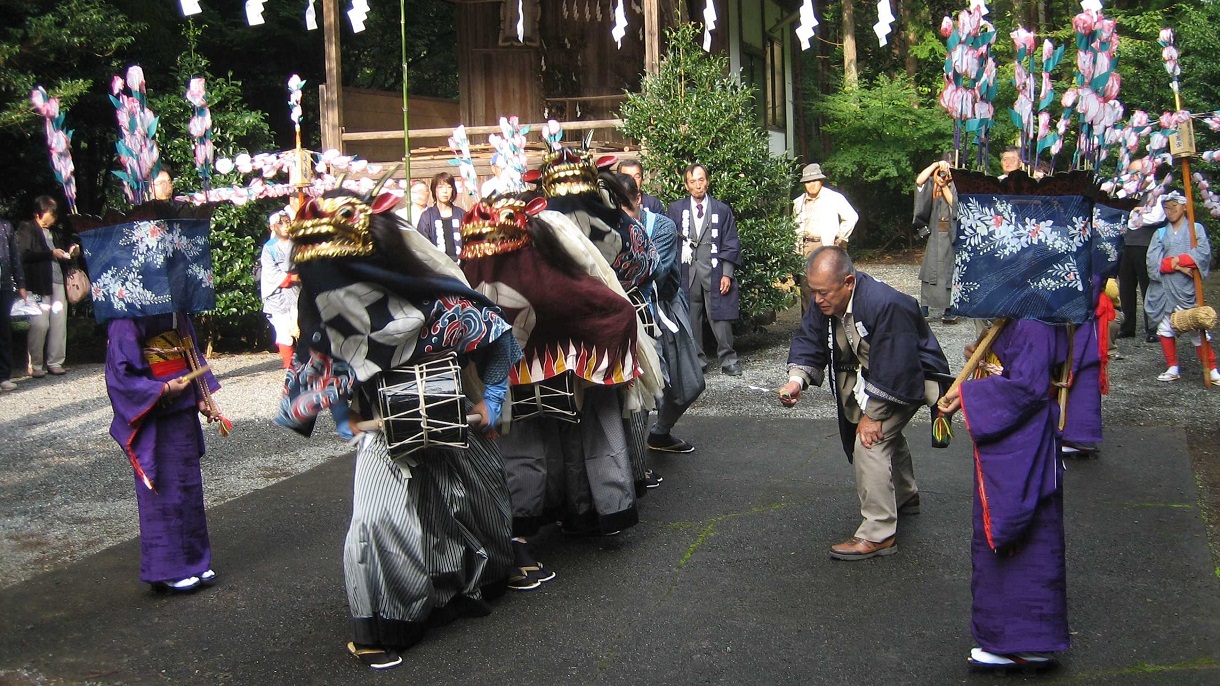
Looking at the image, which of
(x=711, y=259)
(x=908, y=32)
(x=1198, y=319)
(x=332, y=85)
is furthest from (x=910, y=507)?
(x=908, y=32)

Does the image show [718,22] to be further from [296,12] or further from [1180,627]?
[1180,627]

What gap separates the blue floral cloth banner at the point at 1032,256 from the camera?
3922 millimetres

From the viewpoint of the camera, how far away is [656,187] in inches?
435

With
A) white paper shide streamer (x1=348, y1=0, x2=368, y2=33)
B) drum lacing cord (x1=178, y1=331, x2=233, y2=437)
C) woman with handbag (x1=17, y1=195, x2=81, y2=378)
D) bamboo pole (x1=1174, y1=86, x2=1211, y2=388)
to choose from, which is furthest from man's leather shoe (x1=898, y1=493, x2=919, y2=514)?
woman with handbag (x1=17, y1=195, x2=81, y2=378)

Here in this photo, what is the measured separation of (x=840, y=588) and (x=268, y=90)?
14.5m

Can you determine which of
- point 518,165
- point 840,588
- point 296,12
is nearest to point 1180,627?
point 840,588

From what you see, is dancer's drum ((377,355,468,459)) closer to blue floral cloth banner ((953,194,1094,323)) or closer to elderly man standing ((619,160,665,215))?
blue floral cloth banner ((953,194,1094,323))

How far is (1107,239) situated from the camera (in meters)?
6.06

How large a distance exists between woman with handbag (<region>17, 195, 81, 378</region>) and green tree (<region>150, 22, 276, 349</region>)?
1.45 metres

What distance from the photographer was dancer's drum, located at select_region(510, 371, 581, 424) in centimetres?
520

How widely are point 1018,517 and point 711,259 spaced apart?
21.4 feet

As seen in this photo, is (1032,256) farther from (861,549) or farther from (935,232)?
(935,232)

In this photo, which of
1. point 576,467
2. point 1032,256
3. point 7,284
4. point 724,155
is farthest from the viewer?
point 7,284

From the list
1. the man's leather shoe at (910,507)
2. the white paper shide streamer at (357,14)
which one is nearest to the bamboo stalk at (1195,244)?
the man's leather shoe at (910,507)
